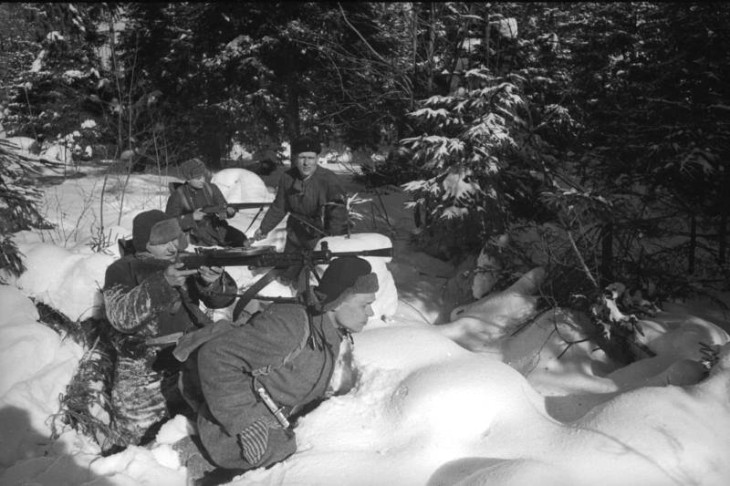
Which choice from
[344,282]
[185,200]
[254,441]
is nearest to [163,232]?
[344,282]

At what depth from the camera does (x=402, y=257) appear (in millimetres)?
7109

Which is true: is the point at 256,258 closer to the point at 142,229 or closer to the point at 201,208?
the point at 142,229

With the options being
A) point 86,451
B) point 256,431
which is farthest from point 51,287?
point 256,431

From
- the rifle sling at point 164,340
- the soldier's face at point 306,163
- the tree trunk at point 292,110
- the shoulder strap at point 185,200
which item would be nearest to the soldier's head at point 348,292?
the rifle sling at point 164,340

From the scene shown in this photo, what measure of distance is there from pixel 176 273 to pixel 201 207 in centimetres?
240

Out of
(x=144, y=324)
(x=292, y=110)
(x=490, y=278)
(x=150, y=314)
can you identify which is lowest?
(x=490, y=278)

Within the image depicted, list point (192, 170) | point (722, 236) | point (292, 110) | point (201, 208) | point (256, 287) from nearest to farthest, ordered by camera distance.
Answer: point (256, 287) → point (722, 236) → point (201, 208) → point (192, 170) → point (292, 110)

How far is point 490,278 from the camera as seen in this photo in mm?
5332

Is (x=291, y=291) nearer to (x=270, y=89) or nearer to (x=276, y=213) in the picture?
(x=276, y=213)

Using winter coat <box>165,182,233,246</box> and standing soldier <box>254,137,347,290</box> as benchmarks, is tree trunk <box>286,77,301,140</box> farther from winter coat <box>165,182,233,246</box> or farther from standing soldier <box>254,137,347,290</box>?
standing soldier <box>254,137,347,290</box>

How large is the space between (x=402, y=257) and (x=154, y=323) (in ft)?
14.6

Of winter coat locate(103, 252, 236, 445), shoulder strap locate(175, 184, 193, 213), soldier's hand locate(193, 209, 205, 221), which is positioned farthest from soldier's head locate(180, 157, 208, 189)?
winter coat locate(103, 252, 236, 445)

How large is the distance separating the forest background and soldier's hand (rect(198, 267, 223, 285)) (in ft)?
7.24

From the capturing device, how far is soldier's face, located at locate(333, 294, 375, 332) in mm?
2256
